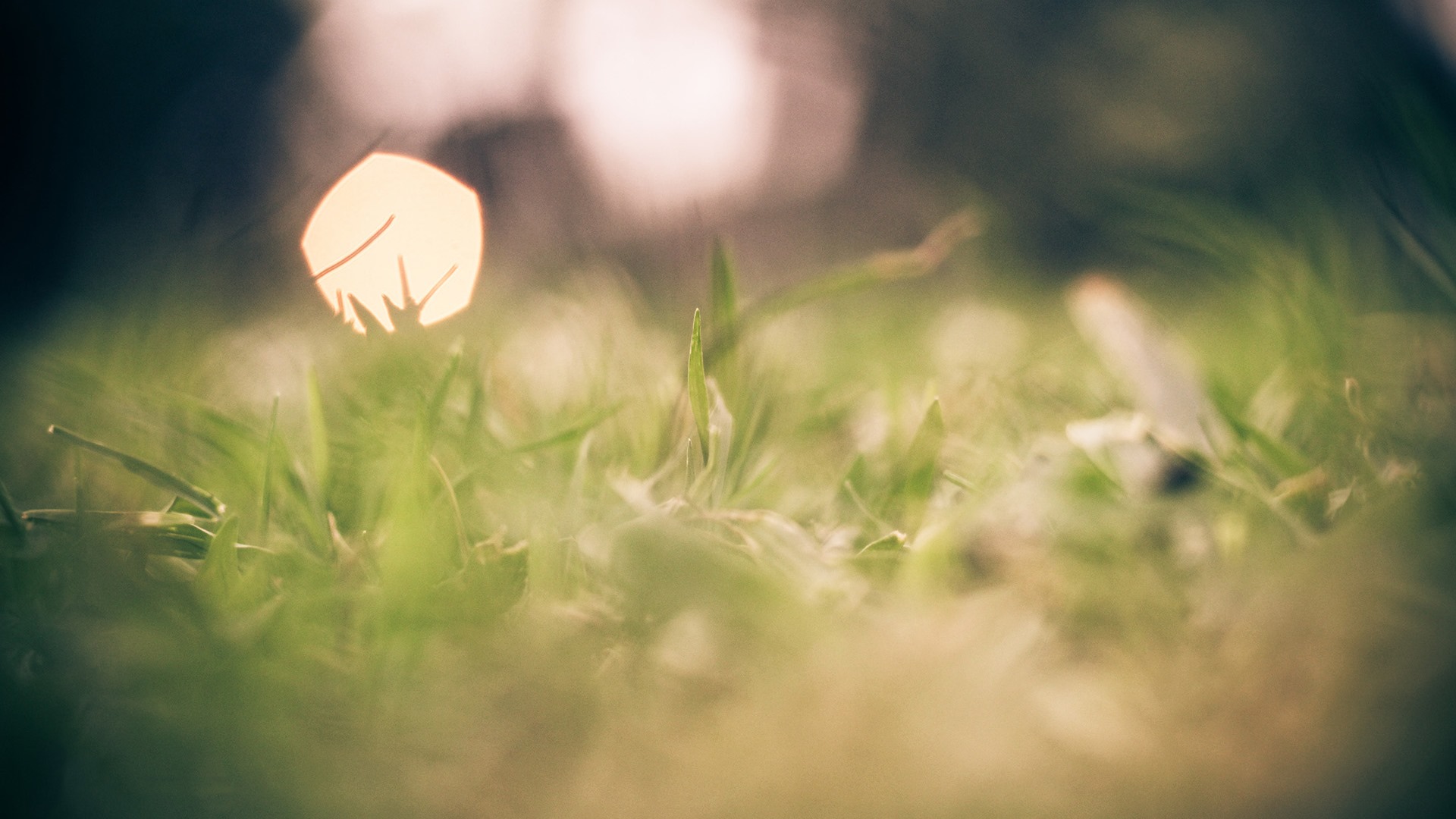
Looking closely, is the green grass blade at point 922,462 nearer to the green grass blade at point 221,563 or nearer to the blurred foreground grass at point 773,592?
the blurred foreground grass at point 773,592

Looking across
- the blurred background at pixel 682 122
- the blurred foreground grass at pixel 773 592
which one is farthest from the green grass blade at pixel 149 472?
the blurred background at pixel 682 122

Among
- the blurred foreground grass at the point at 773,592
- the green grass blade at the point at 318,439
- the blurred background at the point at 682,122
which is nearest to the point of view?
the blurred foreground grass at the point at 773,592

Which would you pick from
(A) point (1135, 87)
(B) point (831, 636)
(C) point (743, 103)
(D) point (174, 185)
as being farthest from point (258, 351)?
(A) point (1135, 87)

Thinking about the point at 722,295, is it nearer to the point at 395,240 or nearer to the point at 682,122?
the point at 395,240

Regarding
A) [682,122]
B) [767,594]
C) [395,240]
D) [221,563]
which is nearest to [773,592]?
[767,594]

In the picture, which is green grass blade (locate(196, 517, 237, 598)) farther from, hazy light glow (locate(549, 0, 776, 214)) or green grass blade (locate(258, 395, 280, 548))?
hazy light glow (locate(549, 0, 776, 214))

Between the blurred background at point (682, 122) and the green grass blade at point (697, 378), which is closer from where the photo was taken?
the green grass blade at point (697, 378)

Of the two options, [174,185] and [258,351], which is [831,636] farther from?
[174,185]
